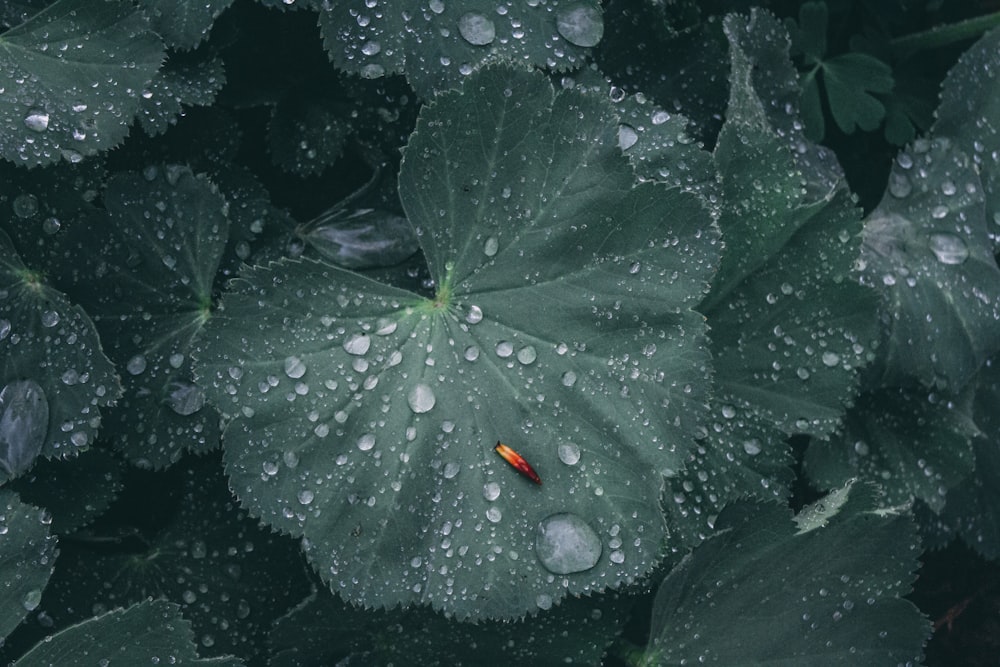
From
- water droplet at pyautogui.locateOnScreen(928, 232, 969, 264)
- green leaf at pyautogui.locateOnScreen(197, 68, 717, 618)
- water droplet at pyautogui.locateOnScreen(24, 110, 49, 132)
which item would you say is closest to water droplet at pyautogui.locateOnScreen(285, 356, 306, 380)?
green leaf at pyautogui.locateOnScreen(197, 68, 717, 618)

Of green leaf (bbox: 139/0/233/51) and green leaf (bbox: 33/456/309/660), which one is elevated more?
green leaf (bbox: 139/0/233/51)

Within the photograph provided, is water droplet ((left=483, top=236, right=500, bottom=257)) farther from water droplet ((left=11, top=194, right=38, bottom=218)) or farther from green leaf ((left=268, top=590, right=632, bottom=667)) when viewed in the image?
water droplet ((left=11, top=194, right=38, bottom=218))

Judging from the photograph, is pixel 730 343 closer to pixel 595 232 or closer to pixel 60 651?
pixel 595 232

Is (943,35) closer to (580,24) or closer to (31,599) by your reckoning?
(580,24)

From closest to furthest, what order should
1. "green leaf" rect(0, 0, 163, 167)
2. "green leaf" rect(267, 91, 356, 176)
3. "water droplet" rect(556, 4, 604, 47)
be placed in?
"green leaf" rect(0, 0, 163, 167)
"water droplet" rect(556, 4, 604, 47)
"green leaf" rect(267, 91, 356, 176)

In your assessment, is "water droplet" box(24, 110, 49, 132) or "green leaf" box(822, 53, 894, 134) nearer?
"water droplet" box(24, 110, 49, 132)

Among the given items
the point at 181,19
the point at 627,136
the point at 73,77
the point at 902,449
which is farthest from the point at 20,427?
the point at 902,449

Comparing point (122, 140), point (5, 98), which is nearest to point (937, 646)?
point (122, 140)

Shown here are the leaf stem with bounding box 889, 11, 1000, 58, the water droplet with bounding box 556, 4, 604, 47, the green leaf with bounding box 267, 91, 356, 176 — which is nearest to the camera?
the water droplet with bounding box 556, 4, 604, 47
